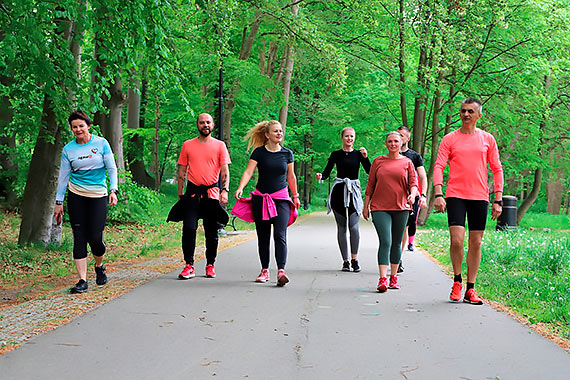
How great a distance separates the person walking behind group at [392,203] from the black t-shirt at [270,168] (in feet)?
4.02

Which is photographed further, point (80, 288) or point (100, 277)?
point (100, 277)

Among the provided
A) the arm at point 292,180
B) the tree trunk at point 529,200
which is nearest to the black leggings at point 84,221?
the arm at point 292,180

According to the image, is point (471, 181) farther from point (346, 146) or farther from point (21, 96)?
point (21, 96)

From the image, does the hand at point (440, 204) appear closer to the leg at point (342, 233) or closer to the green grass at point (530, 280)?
the green grass at point (530, 280)

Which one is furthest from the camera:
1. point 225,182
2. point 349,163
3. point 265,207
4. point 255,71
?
point 255,71

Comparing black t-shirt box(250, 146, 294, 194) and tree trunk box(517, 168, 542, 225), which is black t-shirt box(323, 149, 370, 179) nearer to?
black t-shirt box(250, 146, 294, 194)

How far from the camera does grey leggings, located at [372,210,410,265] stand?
23.3 ft

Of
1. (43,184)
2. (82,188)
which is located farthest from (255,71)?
(82,188)

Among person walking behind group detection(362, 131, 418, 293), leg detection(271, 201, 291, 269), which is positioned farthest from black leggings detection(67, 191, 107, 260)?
person walking behind group detection(362, 131, 418, 293)

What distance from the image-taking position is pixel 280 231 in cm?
745

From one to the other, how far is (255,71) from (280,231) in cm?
1237

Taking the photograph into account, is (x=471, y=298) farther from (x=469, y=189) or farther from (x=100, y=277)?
(x=100, y=277)

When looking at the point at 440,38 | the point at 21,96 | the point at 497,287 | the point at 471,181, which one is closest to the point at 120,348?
the point at 471,181

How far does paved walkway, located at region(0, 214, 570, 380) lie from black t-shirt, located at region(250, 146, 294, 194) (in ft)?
4.17
